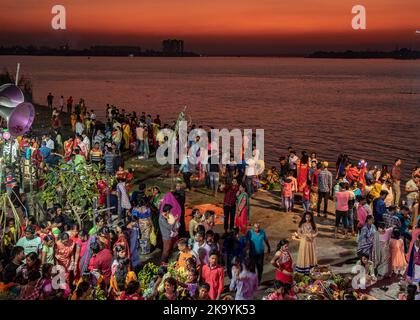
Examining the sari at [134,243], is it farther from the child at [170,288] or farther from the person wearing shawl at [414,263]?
the person wearing shawl at [414,263]

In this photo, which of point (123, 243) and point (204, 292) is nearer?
point (204, 292)

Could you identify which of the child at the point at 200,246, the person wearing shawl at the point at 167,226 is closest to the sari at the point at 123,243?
the child at the point at 200,246

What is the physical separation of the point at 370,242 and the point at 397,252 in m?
0.51

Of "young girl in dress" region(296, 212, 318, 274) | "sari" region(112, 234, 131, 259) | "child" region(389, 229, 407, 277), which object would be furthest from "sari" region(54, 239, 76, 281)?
"child" region(389, 229, 407, 277)

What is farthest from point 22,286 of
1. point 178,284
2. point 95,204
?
point 95,204

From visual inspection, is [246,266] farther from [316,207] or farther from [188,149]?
[188,149]

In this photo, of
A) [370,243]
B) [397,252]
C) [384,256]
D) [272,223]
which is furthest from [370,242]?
[272,223]

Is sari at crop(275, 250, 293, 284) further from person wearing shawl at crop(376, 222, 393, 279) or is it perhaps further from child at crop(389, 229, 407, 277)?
child at crop(389, 229, 407, 277)

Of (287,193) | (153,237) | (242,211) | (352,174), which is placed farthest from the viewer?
(352,174)

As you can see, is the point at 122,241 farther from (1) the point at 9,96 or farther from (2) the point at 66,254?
(1) the point at 9,96

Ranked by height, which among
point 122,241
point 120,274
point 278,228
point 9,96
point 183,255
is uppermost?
point 9,96

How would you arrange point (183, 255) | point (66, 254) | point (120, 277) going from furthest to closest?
point (66, 254) → point (183, 255) → point (120, 277)

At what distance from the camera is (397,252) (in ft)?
31.9

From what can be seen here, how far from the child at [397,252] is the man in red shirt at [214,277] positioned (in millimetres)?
3284
